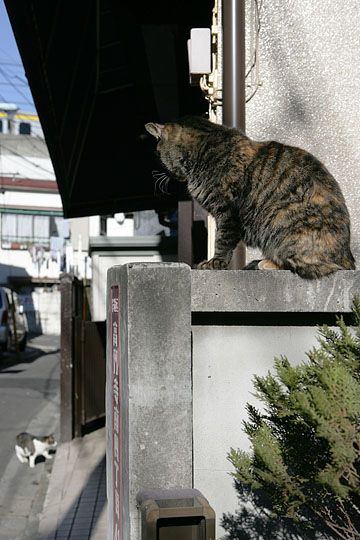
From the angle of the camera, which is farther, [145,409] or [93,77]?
[93,77]

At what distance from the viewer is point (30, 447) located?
8.32 metres

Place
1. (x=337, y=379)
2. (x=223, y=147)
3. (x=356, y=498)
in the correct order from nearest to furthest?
1. (x=337, y=379)
2. (x=356, y=498)
3. (x=223, y=147)

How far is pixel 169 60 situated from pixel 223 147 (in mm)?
5138

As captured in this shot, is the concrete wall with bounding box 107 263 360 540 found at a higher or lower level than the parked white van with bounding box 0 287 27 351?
higher

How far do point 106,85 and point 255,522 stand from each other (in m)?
8.36

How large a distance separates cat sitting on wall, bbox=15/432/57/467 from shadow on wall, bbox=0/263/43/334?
27589mm

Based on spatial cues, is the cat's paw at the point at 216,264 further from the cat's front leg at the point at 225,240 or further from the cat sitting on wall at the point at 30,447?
the cat sitting on wall at the point at 30,447

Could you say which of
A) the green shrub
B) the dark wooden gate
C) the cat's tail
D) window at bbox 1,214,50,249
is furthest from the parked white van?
the green shrub

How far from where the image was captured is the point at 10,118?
4325cm

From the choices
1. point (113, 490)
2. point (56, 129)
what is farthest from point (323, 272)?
point (56, 129)

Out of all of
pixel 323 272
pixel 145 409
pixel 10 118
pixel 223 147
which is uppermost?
pixel 10 118

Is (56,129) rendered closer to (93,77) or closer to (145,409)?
(93,77)

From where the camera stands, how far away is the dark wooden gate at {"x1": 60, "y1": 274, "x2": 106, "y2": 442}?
9.06m

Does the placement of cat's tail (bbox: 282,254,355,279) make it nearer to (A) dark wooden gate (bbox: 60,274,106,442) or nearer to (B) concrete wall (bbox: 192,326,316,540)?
(B) concrete wall (bbox: 192,326,316,540)
